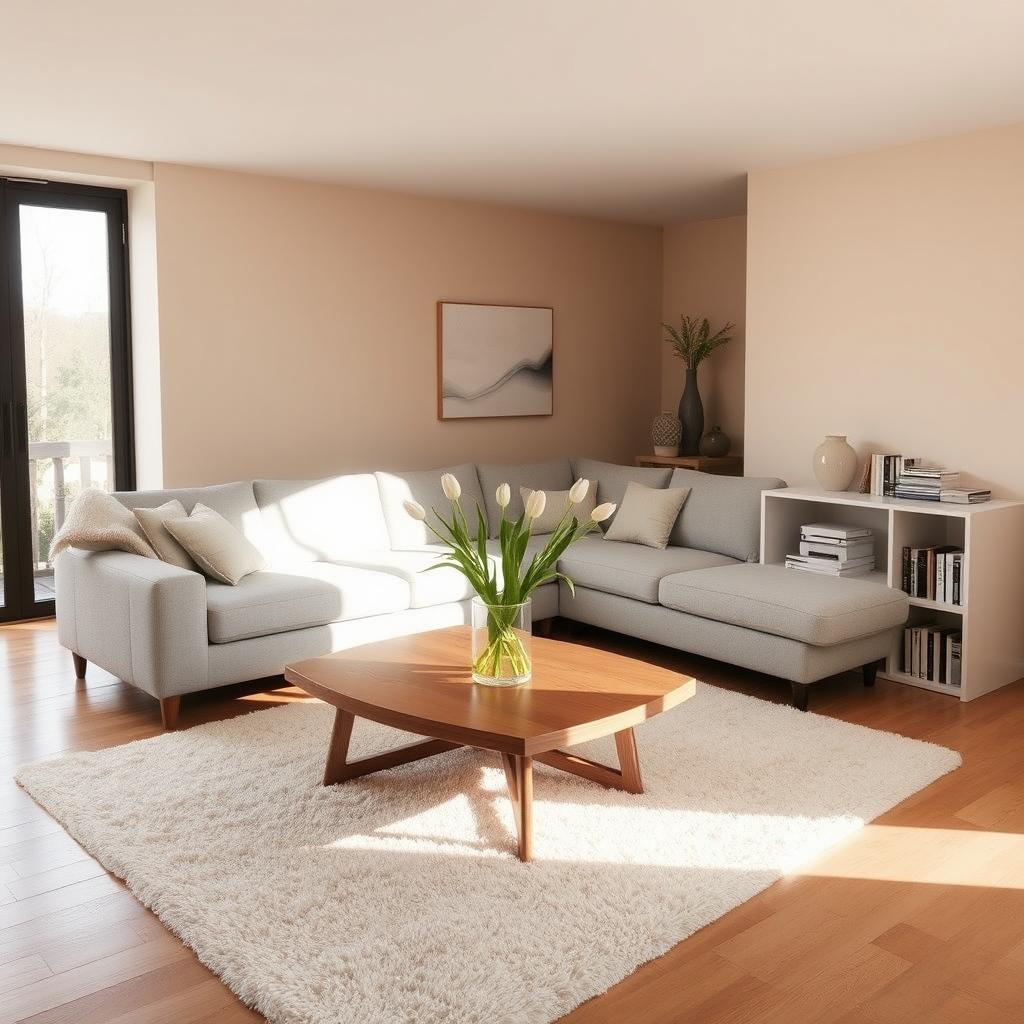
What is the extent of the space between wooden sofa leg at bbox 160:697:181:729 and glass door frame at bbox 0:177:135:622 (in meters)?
2.06

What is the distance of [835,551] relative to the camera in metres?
4.85

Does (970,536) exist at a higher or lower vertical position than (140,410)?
lower

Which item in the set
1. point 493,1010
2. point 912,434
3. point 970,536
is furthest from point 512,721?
point 912,434

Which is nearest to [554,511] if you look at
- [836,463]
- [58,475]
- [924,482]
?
[836,463]

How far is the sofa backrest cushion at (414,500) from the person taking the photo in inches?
214

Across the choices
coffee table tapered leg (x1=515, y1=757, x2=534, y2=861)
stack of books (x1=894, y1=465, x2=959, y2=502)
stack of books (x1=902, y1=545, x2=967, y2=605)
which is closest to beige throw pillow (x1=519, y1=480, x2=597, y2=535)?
stack of books (x1=894, y1=465, x2=959, y2=502)

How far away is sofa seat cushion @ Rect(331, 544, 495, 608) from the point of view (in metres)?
4.73

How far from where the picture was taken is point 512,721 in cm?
283

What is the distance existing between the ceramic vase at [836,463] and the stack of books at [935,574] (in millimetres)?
559

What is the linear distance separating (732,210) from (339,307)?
261 cm

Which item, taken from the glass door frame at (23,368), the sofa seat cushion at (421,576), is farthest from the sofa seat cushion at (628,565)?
the glass door frame at (23,368)

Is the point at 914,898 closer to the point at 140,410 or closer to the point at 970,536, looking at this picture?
the point at 970,536

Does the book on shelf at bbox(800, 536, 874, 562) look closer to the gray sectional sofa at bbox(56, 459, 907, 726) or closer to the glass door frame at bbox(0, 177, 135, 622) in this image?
the gray sectional sofa at bbox(56, 459, 907, 726)

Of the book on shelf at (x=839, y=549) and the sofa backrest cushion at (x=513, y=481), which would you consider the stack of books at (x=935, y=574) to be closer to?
the book on shelf at (x=839, y=549)
